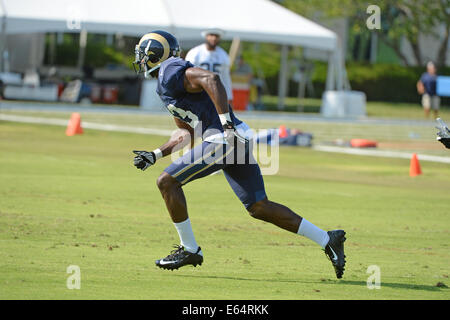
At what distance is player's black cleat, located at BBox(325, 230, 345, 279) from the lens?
7309 millimetres

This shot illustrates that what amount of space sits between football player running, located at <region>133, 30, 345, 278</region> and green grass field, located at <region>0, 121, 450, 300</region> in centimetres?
29

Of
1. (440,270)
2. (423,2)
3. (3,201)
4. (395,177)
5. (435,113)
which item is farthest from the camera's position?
(423,2)

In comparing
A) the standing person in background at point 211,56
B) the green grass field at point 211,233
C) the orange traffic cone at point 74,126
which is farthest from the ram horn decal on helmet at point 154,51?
the orange traffic cone at point 74,126

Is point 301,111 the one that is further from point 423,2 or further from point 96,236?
point 96,236

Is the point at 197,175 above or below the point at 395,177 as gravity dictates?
above

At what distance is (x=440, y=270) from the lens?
7.95m

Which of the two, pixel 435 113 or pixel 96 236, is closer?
pixel 96 236

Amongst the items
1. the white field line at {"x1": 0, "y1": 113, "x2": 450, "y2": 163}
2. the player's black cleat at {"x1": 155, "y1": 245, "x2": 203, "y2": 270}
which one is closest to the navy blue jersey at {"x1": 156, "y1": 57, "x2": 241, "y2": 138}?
the player's black cleat at {"x1": 155, "y1": 245, "x2": 203, "y2": 270}

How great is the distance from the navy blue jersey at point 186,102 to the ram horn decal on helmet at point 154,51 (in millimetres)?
161

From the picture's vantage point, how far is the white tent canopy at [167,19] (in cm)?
2669

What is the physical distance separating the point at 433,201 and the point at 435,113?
2141 cm

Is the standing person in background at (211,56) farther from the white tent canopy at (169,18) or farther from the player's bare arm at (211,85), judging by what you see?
the white tent canopy at (169,18)

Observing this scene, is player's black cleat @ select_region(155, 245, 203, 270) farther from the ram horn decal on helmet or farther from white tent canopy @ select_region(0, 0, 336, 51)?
white tent canopy @ select_region(0, 0, 336, 51)
